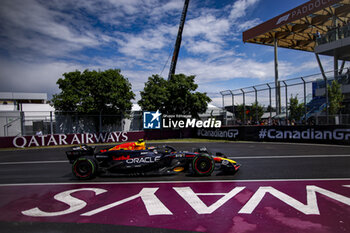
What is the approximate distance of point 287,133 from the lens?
59.5 feet

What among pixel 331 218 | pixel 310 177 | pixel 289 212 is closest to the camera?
pixel 331 218

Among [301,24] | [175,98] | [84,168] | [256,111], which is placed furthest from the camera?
[301,24]

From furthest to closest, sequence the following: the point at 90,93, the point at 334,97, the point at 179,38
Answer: the point at 179,38
the point at 90,93
the point at 334,97

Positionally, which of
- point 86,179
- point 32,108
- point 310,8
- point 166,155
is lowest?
point 86,179

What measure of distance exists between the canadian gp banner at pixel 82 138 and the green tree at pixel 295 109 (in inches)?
453

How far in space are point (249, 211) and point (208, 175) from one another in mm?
2883

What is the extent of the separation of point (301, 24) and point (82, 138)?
95.2ft

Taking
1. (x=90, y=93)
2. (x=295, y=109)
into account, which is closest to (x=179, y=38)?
(x=90, y=93)

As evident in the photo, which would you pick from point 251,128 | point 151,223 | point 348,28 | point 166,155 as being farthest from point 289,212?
point 348,28

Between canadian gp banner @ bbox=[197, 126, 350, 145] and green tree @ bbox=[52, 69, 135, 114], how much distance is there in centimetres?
1077

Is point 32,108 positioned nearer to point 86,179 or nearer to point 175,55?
point 175,55

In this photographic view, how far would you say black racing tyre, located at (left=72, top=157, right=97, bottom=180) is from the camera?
750cm

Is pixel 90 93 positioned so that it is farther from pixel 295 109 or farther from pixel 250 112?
pixel 295 109

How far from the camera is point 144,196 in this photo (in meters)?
5.70
